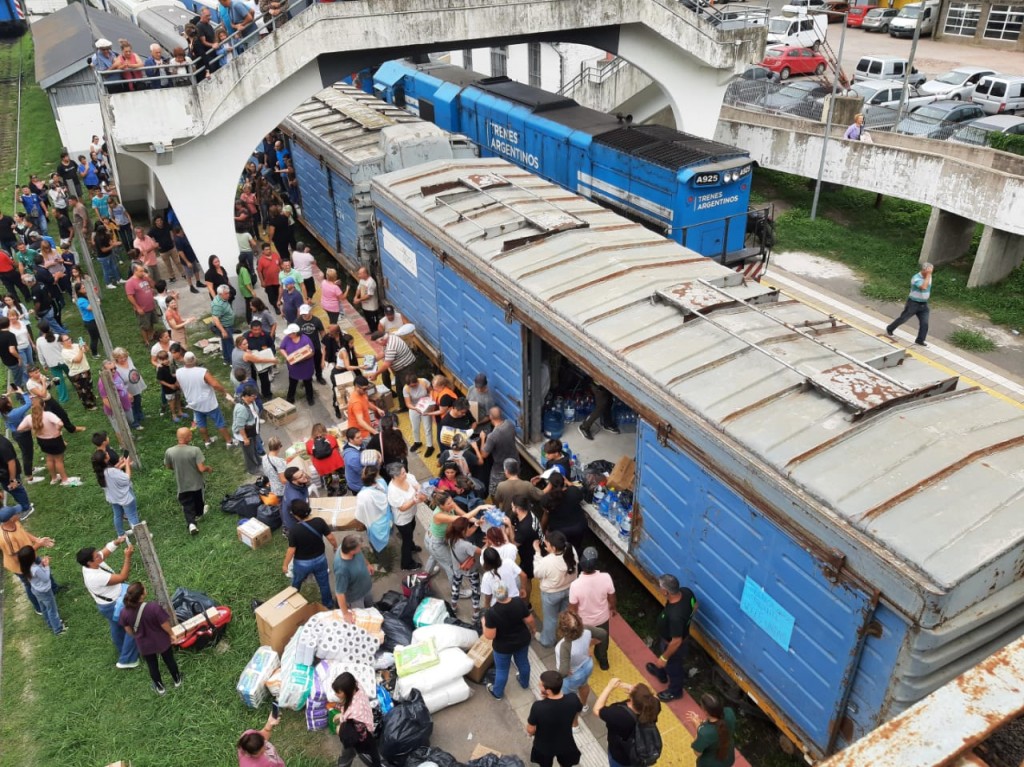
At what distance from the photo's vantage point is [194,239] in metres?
14.4

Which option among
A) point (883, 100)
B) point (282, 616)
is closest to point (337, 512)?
point (282, 616)

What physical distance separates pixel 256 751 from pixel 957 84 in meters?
30.8

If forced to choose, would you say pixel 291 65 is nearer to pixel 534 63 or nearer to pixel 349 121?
pixel 349 121

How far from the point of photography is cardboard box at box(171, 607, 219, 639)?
295 inches

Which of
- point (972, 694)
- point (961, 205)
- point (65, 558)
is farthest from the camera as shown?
point (961, 205)

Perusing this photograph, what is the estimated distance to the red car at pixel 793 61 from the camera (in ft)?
102

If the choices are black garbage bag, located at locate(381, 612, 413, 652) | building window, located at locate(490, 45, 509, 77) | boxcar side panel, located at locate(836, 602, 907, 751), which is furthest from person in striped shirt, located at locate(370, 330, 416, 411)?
building window, located at locate(490, 45, 509, 77)

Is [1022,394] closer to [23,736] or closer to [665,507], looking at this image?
[665,507]

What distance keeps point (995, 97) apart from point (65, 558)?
29.2 m

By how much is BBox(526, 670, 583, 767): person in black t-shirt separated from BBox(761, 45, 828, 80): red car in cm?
3153

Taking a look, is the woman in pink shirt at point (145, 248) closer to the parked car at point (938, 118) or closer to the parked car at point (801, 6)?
the parked car at point (938, 118)

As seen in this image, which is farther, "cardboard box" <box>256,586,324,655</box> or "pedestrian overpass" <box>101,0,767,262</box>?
"pedestrian overpass" <box>101,0,767,262</box>

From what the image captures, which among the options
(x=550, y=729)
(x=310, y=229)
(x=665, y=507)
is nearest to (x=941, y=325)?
(x=665, y=507)

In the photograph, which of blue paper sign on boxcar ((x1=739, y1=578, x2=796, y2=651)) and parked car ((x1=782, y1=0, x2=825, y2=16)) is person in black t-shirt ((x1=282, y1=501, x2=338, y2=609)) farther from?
parked car ((x1=782, y1=0, x2=825, y2=16))
